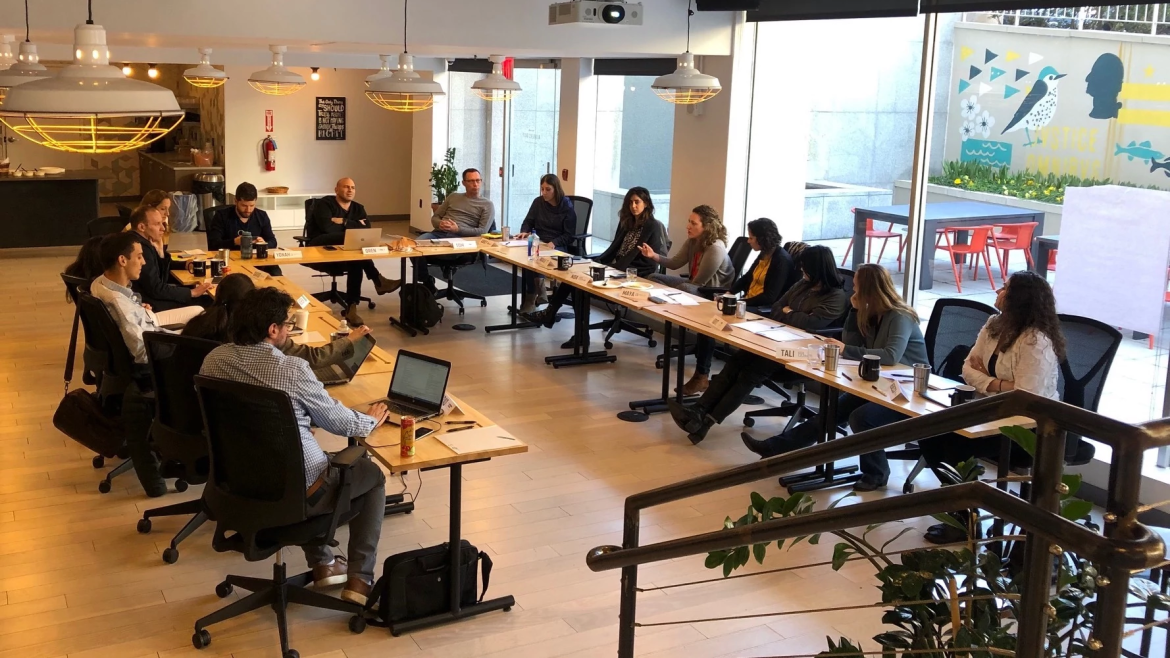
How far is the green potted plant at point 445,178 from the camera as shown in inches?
518

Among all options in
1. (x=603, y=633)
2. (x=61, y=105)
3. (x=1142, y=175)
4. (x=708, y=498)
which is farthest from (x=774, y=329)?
(x=61, y=105)

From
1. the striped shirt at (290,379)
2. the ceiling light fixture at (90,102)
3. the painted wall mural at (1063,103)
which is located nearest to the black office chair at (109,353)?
the striped shirt at (290,379)

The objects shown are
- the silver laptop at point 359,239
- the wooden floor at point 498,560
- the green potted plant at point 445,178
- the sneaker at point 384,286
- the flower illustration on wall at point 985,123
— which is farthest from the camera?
the green potted plant at point 445,178

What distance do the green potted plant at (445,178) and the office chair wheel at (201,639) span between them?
30.4 ft

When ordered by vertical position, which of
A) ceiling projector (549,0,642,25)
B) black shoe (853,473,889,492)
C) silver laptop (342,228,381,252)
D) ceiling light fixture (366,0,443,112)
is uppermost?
ceiling projector (549,0,642,25)

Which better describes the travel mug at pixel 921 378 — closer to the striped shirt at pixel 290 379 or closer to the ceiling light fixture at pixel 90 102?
the striped shirt at pixel 290 379

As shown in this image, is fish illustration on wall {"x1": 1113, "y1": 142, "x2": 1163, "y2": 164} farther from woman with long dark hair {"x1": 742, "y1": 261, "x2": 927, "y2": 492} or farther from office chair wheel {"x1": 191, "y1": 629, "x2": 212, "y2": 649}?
office chair wheel {"x1": 191, "y1": 629, "x2": 212, "y2": 649}

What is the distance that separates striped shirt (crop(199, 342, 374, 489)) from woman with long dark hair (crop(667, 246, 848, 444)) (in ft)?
9.78

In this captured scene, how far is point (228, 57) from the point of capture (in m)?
11.9

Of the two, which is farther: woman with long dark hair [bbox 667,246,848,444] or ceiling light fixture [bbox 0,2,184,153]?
woman with long dark hair [bbox 667,246,848,444]

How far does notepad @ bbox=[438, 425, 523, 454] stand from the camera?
418cm

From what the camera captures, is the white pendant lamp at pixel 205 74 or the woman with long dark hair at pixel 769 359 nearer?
the woman with long dark hair at pixel 769 359

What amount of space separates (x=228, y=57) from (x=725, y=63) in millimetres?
6111

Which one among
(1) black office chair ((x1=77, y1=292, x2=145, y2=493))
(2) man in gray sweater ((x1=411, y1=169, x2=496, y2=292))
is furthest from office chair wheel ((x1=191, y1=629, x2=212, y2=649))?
(2) man in gray sweater ((x1=411, y1=169, x2=496, y2=292))
